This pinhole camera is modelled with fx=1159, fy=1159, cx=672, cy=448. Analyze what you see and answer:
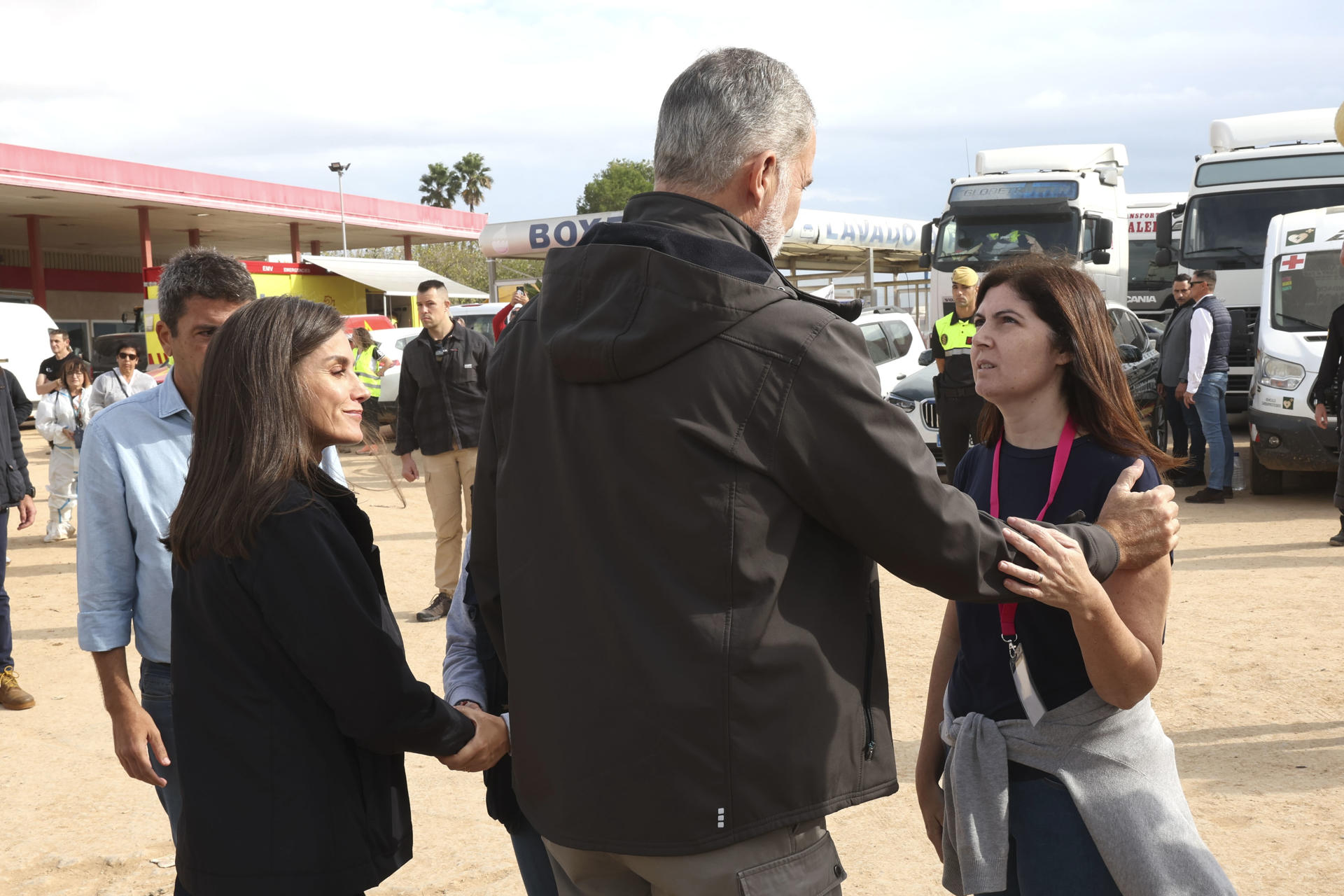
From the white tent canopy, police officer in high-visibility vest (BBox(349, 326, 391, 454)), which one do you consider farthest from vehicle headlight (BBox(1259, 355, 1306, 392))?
the white tent canopy

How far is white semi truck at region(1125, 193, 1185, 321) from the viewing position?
65.5 ft

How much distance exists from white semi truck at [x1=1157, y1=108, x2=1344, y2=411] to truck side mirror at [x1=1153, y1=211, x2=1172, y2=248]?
0.17m

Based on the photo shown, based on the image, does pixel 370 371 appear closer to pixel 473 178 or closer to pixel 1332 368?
pixel 1332 368

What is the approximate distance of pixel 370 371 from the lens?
16.1 meters

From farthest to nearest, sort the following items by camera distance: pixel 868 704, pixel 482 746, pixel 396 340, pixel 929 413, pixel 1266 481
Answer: pixel 396 340
pixel 929 413
pixel 1266 481
pixel 482 746
pixel 868 704

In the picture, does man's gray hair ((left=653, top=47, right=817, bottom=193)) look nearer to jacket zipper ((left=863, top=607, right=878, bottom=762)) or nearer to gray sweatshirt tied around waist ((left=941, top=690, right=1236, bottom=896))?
jacket zipper ((left=863, top=607, right=878, bottom=762))

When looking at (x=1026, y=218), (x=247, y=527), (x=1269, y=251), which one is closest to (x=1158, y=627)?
(x=247, y=527)

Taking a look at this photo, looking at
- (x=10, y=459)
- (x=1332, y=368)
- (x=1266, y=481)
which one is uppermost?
(x=1332, y=368)

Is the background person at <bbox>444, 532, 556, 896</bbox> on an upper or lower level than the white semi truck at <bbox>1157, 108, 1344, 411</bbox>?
→ lower

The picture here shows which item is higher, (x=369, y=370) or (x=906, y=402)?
(x=369, y=370)

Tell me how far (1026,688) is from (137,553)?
227cm

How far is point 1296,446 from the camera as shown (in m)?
10.3


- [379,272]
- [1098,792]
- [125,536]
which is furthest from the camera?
→ [379,272]

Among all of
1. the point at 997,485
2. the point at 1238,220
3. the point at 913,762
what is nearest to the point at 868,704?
the point at 997,485
